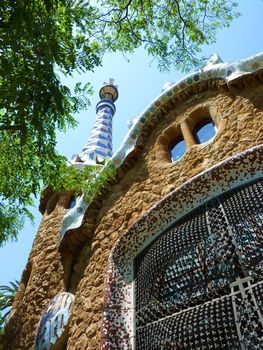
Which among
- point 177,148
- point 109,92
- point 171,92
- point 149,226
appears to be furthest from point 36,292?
point 109,92

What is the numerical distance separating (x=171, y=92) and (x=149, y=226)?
173 cm

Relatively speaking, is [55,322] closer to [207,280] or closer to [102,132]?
[207,280]

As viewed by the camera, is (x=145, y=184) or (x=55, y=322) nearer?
(x=55, y=322)

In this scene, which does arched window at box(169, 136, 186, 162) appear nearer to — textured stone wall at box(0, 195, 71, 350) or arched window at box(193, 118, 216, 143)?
arched window at box(193, 118, 216, 143)

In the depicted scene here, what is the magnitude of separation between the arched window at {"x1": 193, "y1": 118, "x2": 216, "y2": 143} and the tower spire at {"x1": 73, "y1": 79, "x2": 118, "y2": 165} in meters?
2.79

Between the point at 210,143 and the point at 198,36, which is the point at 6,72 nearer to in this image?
the point at 210,143

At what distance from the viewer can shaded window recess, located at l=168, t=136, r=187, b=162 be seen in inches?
155

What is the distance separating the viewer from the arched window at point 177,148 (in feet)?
12.9

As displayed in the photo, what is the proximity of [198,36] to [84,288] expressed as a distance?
348 cm

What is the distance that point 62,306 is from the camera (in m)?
3.49

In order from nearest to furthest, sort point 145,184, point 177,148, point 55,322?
point 55,322 → point 145,184 → point 177,148

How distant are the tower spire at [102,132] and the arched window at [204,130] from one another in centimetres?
279

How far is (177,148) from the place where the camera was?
404cm

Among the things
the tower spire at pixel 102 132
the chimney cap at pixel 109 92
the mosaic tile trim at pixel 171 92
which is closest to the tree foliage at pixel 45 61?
the mosaic tile trim at pixel 171 92
